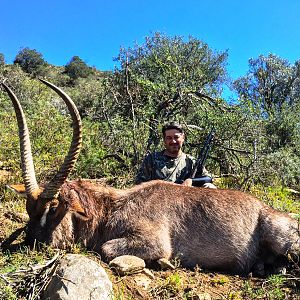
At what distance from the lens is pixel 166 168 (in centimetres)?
671

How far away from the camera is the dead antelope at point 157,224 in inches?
180

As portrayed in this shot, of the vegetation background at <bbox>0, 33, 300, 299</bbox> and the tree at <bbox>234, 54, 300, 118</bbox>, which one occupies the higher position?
the tree at <bbox>234, 54, 300, 118</bbox>

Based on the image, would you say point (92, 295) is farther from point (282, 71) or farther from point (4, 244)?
point (282, 71)

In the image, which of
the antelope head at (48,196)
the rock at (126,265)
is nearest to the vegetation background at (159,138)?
the antelope head at (48,196)

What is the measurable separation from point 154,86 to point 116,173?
217 cm

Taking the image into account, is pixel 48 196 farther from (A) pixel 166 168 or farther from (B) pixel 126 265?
(A) pixel 166 168

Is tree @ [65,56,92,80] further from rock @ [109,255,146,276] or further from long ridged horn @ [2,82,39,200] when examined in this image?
rock @ [109,255,146,276]

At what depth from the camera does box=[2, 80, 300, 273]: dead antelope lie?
4.57 m

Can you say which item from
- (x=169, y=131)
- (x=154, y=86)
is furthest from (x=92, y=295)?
(x=154, y=86)

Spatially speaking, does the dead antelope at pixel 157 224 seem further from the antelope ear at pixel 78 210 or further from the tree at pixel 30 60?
the tree at pixel 30 60

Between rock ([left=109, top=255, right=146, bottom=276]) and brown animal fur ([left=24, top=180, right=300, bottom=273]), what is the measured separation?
0.80 ft

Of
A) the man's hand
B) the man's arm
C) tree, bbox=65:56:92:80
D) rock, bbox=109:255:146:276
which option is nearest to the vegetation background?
the man's arm

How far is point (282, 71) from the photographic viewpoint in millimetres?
28328

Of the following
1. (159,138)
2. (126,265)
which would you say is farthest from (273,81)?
(126,265)
